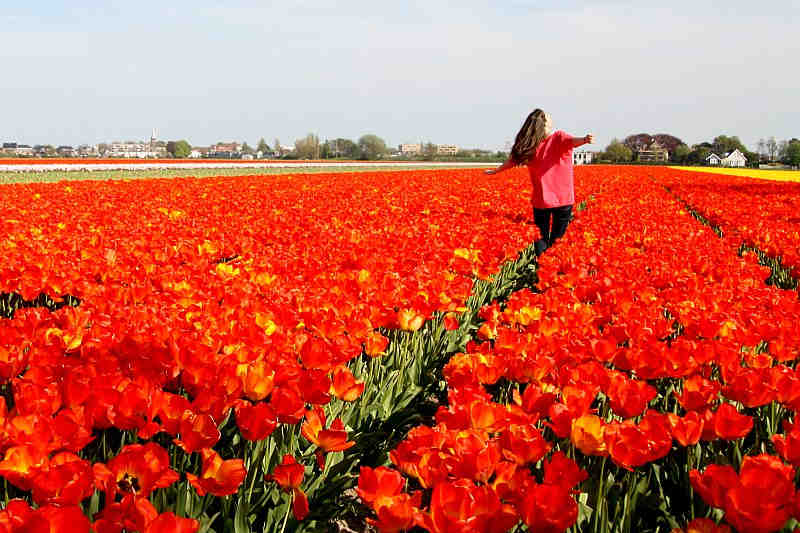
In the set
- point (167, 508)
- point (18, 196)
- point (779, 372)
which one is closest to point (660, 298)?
point (779, 372)

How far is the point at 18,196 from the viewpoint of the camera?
11539 mm

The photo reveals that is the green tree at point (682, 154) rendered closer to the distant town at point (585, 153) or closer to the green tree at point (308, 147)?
the distant town at point (585, 153)

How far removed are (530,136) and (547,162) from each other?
0.40 meters

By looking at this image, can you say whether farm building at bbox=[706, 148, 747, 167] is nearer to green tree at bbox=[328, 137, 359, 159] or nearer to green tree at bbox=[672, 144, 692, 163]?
green tree at bbox=[672, 144, 692, 163]

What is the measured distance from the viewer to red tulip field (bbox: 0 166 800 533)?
4.71ft

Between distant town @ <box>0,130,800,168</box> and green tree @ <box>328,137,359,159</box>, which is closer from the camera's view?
distant town @ <box>0,130,800,168</box>

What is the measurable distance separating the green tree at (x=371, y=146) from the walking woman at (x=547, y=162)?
11028cm

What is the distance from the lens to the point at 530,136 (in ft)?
24.5

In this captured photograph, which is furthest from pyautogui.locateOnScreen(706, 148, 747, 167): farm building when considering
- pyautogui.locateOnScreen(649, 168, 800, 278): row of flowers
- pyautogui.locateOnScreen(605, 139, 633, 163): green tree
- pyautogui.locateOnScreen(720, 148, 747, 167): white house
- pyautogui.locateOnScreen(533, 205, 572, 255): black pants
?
pyautogui.locateOnScreen(533, 205, 572, 255): black pants

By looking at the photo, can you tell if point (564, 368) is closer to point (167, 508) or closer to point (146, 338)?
point (167, 508)

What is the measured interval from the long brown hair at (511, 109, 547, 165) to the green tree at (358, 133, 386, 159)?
110m

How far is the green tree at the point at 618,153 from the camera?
299ft

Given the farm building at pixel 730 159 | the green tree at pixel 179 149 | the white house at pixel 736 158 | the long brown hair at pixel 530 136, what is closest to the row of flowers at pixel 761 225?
the long brown hair at pixel 530 136

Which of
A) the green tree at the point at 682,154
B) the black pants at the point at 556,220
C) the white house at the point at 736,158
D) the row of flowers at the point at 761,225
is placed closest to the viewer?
the row of flowers at the point at 761,225
